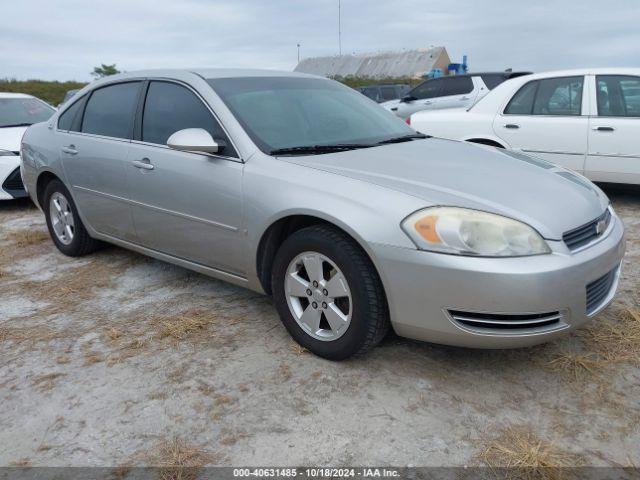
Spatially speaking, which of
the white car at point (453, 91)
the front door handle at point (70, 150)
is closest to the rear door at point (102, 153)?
the front door handle at point (70, 150)

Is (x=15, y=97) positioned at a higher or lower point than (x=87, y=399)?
higher

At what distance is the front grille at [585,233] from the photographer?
2641 millimetres

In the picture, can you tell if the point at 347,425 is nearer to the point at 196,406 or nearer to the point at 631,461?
the point at 196,406

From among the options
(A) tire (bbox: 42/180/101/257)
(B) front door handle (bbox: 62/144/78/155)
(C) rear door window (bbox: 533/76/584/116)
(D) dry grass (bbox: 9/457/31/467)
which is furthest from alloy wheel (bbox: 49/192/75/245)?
(C) rear door window (bbox: 533/76/584/116)

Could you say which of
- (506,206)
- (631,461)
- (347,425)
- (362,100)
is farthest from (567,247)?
(362,100)

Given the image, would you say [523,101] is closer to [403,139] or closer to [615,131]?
[615,131]

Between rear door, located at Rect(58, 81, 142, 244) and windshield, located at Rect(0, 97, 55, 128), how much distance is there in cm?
395

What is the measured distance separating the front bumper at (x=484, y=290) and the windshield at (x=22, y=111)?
718 centimetres

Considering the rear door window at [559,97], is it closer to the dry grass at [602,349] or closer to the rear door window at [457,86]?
the dry grass at [602,349]

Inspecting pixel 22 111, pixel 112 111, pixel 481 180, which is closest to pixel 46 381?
pixel 112 111

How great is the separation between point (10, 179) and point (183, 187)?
4.62m

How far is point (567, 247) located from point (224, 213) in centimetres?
178

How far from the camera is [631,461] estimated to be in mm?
2191

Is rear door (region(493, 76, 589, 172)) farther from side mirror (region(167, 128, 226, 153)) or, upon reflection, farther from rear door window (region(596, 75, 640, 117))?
side mirror (region(167, 128, 226, 153))
